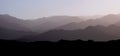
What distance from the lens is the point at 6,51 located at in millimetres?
20953

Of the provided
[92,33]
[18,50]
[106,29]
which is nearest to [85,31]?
[92,33]

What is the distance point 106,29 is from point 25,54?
14952 cm

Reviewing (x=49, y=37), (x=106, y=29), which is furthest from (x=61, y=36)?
(x=106, y=29)

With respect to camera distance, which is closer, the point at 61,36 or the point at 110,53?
the point at 110,53

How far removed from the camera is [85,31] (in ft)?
501

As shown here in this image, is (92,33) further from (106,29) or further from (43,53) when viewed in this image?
(43,53)

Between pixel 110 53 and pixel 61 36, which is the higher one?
pixel 61 36

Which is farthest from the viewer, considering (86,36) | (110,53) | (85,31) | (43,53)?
(85,31)

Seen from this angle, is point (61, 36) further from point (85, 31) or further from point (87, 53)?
point (87, 53)

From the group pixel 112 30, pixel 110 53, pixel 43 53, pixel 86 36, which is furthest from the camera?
pixel 112 30

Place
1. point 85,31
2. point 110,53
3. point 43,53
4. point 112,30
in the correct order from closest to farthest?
1. point 110,53
2. point 43,53
3. point 85,31
4. point 112,30

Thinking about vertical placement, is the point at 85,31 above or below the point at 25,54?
above

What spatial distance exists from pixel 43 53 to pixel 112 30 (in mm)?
149764

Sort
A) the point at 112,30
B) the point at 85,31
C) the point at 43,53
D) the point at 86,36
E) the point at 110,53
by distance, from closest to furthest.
Answer: the point at 110,53, the point at 43,53, the point at 86,36, the point at 85,31, the point at 112,30
